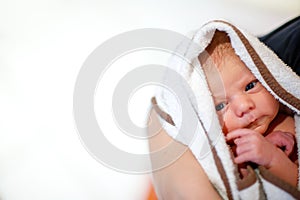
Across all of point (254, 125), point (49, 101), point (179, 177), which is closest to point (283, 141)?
point (254, 125)

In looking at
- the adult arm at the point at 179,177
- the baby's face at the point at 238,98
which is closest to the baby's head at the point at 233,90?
the baby's face at the point at 238,98

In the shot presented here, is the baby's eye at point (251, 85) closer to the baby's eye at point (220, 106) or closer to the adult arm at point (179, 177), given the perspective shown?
the baby's eye at point (220, 106)

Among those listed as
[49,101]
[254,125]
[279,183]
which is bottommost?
[279,183]

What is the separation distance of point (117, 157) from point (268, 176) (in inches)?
13.0

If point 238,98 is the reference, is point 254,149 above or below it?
below

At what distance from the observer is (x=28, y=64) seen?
811mm

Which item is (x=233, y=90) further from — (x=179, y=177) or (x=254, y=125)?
(x=179, y=177)

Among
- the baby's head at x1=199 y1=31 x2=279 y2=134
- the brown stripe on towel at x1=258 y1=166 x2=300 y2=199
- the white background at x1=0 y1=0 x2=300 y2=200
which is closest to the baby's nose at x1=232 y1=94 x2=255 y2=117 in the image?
the baby's head at x1=199 y1=31 x2=279 y2=134

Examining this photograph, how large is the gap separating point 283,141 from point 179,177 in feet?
0.83

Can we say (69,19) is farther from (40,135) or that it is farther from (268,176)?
(268,176)

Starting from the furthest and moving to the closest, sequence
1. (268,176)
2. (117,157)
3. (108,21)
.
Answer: (108,21)
(117,157)
(268,176)

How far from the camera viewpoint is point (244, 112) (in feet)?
2.29

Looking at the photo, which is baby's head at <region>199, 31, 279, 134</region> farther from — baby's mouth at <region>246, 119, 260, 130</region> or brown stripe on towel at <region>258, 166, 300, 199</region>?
brown stripe on towel at <region>258, 166, 300, 199</region>

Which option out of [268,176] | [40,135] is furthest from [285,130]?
[40,135]
